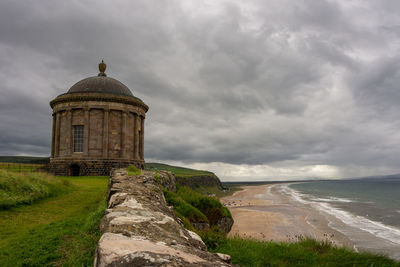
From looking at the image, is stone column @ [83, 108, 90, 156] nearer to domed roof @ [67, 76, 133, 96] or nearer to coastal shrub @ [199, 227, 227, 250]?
domed roof @ [67, 76, 133, 96]

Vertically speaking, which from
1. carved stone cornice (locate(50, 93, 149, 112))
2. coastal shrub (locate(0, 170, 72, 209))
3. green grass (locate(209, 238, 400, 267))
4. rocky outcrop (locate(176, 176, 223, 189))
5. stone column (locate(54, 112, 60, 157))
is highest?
carved stone cornice (locate(50, 93, 149, 112))

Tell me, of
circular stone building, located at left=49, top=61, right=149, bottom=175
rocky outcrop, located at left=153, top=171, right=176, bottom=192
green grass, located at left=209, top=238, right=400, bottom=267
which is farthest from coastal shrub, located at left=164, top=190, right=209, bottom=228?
circular stone building, located at left=49, top=61, right=149, bottom=175

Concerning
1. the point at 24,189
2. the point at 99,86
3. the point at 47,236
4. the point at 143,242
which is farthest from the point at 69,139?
the point at 143,242

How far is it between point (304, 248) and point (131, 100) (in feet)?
86.8

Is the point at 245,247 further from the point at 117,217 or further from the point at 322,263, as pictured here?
the point at 117,217

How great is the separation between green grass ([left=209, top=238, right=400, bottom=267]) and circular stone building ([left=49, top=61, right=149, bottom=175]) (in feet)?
77.9

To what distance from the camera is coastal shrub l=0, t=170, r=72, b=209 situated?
426 inches

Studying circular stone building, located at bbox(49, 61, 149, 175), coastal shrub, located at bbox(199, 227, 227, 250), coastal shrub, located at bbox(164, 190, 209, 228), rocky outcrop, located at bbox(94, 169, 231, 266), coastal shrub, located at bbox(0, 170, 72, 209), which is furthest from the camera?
circular stone building, located at bbox(49, 61, 149, 175)

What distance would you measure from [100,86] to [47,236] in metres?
25.8

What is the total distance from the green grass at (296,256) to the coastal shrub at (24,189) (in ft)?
30.0

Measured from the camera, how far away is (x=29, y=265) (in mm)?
5168

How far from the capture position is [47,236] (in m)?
6.71

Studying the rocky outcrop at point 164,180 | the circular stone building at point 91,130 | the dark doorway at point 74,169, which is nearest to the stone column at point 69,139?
the circular stone building at point 91,130

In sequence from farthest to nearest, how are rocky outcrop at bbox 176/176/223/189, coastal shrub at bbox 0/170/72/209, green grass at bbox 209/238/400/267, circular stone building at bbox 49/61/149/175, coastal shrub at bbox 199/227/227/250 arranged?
rocky outcrop at bbox 176/176/223/189
circular stone building at bbox 49/61/149/175
coastal shrub at bbox 0/170/72/209
coastal shrub at bbox 199/227/227/250
green grass at bbox 209/238/400/267
